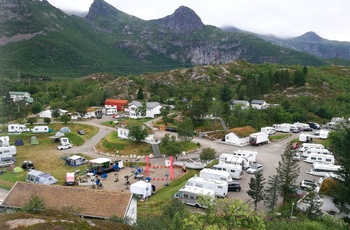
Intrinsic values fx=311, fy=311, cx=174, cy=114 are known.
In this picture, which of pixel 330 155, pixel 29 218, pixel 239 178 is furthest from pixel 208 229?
pixel 330 155

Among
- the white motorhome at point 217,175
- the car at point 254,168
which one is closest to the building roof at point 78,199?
the white motorhome at point 217,175

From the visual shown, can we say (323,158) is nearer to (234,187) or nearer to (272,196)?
(234,187)

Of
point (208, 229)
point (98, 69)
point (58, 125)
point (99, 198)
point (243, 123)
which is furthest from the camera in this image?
point (98, 69)

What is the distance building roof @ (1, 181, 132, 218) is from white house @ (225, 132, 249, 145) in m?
23.0

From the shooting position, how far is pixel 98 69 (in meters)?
166

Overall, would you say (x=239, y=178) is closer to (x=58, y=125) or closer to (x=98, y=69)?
(x=58, y=125)

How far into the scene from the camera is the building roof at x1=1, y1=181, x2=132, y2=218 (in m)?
18.5

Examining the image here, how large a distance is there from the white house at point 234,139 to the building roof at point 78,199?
23.0 meters

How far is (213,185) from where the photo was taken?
79.8ft

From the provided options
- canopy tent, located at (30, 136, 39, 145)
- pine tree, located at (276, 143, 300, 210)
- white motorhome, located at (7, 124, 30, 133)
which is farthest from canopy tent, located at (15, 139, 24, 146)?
pine tree, located at (276, 143, 300, 210)

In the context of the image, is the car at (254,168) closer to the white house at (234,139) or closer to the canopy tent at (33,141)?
the white house at (234,139)

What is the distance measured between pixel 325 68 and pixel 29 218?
98.4m

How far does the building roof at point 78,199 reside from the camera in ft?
60.8

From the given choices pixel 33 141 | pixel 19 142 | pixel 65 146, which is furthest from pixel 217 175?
pixel 19 142
